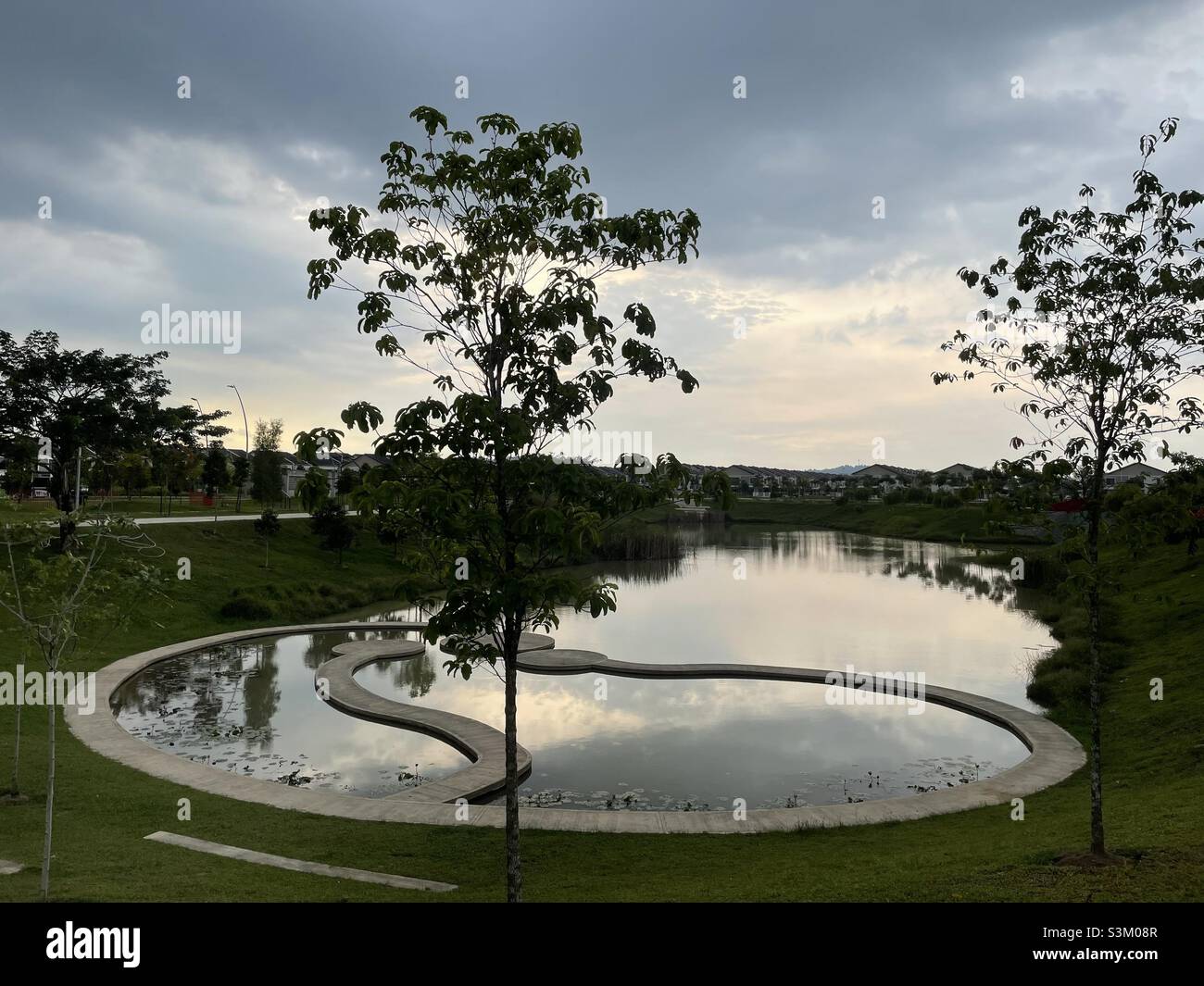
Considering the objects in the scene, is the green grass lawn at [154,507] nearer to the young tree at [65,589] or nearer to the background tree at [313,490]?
the young tree at [65,589]

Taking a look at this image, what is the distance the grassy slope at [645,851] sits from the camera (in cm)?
790

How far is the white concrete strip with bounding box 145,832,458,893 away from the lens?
9133 millimetres

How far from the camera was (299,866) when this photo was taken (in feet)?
31.3

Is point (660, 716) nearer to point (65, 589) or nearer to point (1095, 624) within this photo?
point (1095, 624)

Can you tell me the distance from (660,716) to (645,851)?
8.62 meters

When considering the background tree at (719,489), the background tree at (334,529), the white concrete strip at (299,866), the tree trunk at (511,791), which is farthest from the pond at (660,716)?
the background tree at (334,529)

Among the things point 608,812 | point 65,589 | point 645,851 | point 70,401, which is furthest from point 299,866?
point 70,401

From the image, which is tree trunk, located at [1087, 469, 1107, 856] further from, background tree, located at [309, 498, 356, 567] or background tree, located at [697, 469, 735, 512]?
background tree, located at [309, 498, 356, 567]

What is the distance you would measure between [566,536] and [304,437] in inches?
92.3

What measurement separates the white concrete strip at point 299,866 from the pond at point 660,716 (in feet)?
12.6

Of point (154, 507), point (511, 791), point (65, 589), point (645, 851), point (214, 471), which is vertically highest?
point (214, 471)

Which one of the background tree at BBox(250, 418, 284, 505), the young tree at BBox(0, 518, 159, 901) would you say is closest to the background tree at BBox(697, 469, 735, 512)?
the young tree at BBox(0, 518, 159, 901)

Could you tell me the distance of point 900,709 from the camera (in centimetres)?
1988

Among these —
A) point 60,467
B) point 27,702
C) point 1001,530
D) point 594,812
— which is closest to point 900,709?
point 594,812
